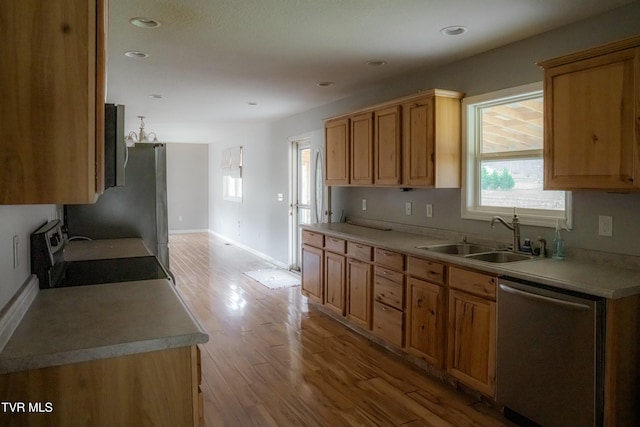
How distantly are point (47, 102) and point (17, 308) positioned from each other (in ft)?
2.96

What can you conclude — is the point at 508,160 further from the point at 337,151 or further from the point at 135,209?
the point at 135,209

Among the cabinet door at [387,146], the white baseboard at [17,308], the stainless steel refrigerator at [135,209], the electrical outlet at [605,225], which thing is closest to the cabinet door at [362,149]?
the cabinet door at [387,146]

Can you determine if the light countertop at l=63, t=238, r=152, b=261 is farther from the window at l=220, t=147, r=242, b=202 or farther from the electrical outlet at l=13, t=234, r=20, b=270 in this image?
the window at l=220, t=147, r=242, b=202

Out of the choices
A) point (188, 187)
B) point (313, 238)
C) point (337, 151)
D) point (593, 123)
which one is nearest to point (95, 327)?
point (593, 123)

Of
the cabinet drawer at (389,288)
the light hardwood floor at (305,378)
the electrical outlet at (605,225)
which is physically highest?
the electrical outlet at (605,225)

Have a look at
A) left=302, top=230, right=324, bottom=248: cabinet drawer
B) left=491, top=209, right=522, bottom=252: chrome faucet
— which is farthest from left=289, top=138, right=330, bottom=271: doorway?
left=491, top=209, right=522, bottom=252: chrome faucet

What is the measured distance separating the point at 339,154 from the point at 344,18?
2.08 m

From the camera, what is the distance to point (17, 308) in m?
1.63

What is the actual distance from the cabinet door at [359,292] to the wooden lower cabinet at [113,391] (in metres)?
2.44

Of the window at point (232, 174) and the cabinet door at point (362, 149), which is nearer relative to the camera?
the cabinet door at point (362, 149)

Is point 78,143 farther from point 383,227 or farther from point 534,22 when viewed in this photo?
Result: point 383,227

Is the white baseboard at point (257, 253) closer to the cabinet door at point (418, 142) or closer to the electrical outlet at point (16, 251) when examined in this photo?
the cabinet door at point (418, 142)

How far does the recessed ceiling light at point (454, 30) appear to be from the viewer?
286cm

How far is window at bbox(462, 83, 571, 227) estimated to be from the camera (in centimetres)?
307
